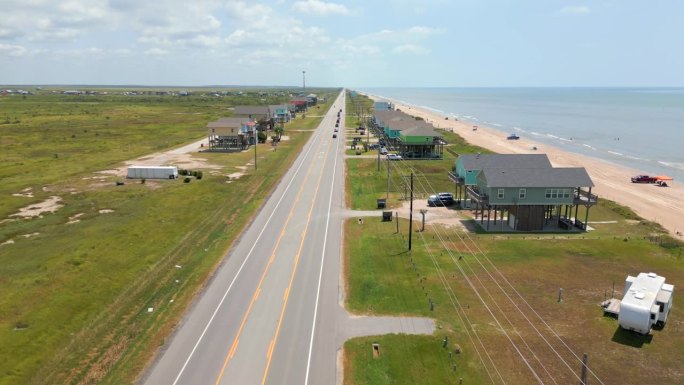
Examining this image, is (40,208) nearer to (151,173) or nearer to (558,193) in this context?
(151,173)

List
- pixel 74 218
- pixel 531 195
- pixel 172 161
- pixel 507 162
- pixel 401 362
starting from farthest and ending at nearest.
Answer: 1. pixel 172 161
2. pixel 507 162
3. pixel 74 218
4. pixel 531 195
5. pixel 401 362

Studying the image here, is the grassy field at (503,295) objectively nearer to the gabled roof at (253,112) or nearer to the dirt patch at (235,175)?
the dirt patch at (235,175)

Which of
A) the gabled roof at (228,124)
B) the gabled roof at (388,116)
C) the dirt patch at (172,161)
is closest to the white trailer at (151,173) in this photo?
the dirt patch at (172,161)

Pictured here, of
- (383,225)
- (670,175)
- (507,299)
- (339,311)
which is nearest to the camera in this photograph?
(339,311)

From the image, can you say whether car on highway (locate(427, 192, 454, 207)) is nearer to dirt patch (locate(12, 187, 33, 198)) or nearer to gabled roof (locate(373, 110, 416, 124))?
dirt patch (locate(12, 187, 33, 198))

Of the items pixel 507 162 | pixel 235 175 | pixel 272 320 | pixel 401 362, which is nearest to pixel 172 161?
pixel 235 175

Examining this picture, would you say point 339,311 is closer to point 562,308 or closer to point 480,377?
point 480,377

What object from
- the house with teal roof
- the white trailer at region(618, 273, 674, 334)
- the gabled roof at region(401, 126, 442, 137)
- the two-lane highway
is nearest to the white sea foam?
the gabled roof at region(401, 126, 442, 137)

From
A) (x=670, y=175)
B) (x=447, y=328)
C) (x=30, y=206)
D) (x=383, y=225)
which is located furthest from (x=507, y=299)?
(x=670, y=175)
